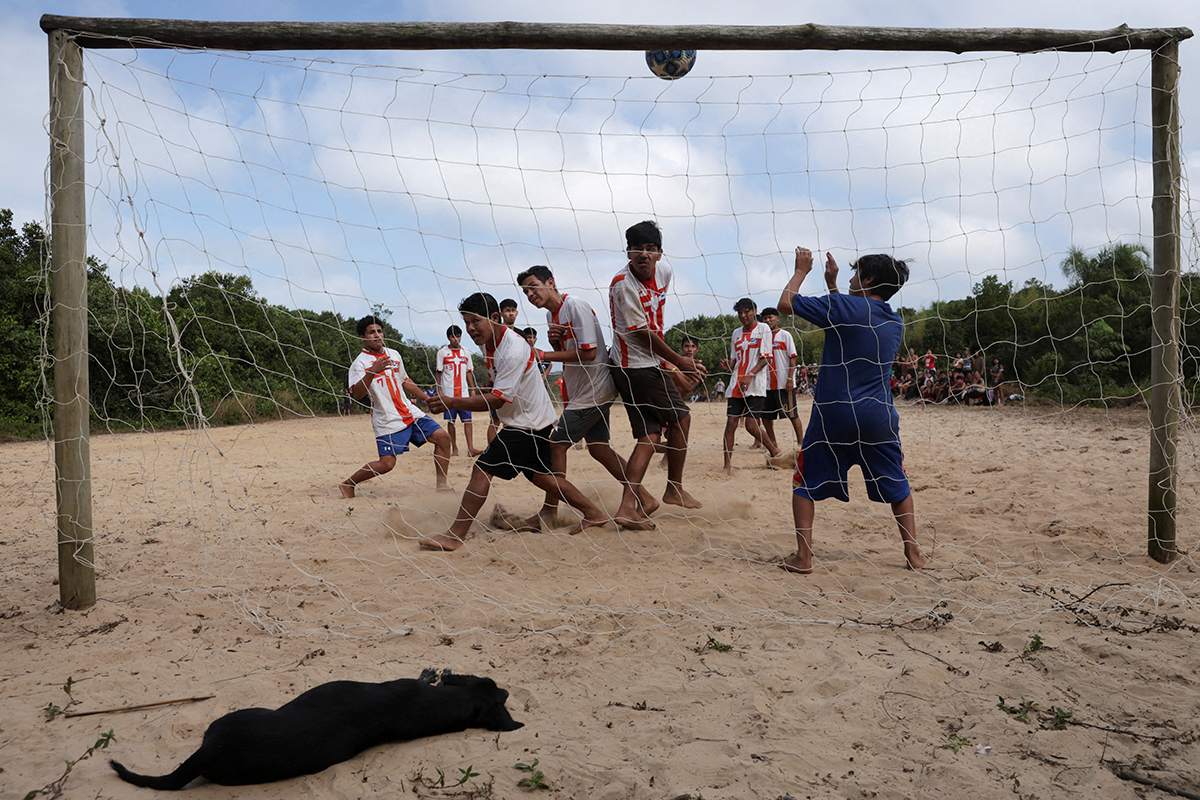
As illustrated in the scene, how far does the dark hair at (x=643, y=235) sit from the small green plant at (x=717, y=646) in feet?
7.45

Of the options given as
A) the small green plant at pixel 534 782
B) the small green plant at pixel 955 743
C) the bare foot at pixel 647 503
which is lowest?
the small green plant at pixel 955 743

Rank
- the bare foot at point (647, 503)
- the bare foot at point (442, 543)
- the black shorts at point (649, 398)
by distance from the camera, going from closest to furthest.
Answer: the bare foot at point (442, 543), the black shorts at point (649, 398), the bare foot at point (647, 503)

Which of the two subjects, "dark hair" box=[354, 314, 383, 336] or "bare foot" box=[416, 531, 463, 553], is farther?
"dark hair" box=[354, 314, 383, 336]

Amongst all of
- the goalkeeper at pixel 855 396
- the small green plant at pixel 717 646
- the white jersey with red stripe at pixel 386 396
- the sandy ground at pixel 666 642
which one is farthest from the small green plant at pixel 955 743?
the white jersey with red stripe at pixel 386 396

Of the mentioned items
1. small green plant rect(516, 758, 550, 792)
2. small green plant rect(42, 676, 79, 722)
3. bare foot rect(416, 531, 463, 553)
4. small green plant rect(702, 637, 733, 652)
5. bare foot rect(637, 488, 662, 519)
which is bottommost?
small green plant rect(516, 758, 550, 792)

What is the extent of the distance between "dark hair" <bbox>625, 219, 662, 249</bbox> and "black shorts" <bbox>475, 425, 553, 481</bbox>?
1194 mm

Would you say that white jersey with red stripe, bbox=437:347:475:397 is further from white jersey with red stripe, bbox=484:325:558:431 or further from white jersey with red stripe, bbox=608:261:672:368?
white jersey with red stripe, bbox=608:261:672:368

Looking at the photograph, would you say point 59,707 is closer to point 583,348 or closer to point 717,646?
point 717,646

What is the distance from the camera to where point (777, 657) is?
258 cm

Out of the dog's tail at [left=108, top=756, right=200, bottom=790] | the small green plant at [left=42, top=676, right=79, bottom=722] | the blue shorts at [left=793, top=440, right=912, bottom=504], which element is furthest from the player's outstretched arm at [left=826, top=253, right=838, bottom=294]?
the small green plant at [left=42, top=676, right=79, bottom=722]

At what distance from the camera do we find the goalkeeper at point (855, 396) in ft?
11.1

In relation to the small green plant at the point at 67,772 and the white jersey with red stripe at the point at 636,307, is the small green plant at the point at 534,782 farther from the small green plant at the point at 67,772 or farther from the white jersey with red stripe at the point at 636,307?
the white jersey with red stripe at the point at 636,307

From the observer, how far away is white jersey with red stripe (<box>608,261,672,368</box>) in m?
4.07

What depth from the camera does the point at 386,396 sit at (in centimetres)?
554
